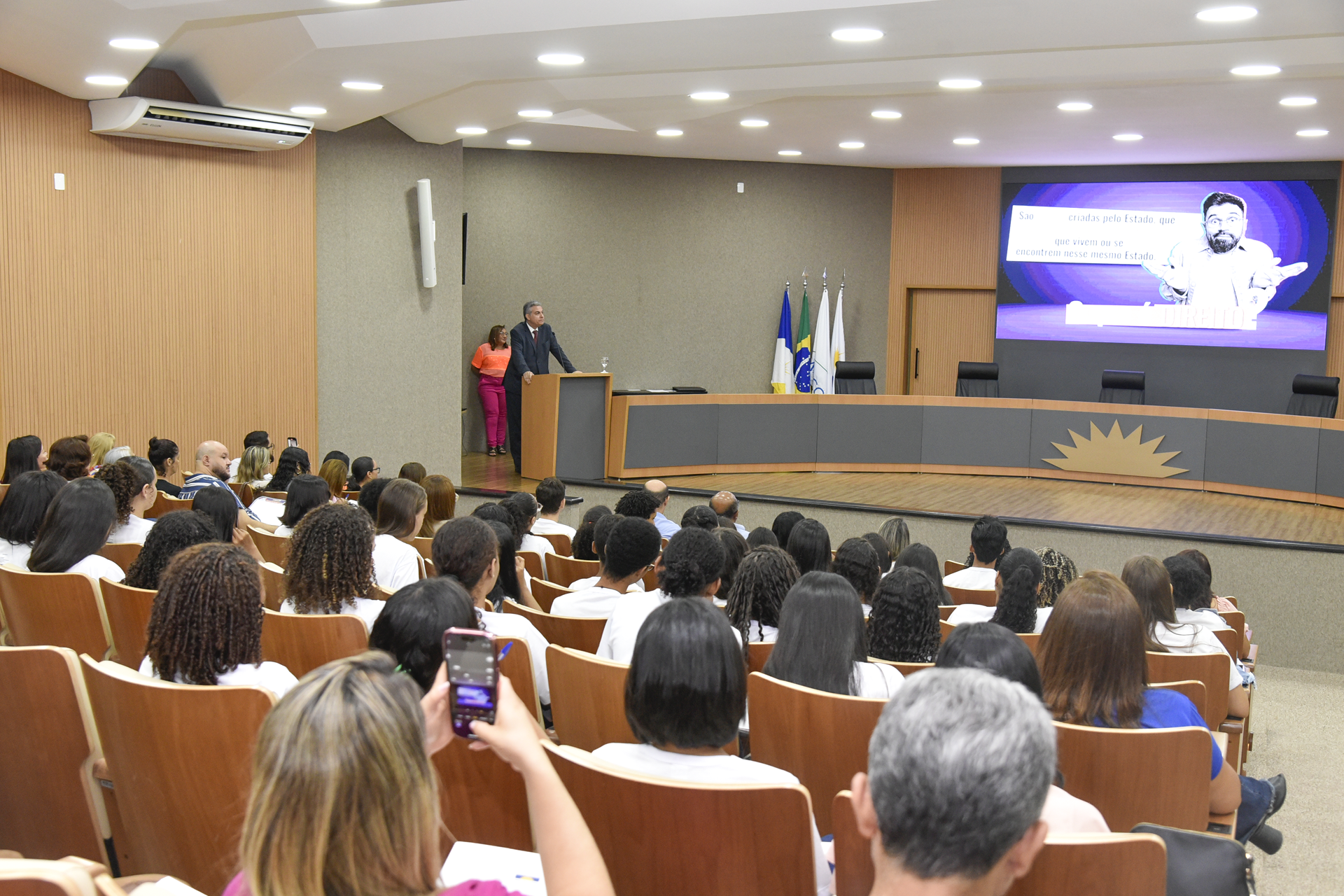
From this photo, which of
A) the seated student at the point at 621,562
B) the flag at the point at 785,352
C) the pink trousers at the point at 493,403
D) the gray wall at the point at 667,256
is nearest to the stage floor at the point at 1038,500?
the pink trousers at the point at 493,403

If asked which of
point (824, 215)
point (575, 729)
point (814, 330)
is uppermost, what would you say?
point (824, 215)

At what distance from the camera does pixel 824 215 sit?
12883 millimetres

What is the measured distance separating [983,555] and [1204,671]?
6.26ft

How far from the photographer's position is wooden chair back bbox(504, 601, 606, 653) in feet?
11.3


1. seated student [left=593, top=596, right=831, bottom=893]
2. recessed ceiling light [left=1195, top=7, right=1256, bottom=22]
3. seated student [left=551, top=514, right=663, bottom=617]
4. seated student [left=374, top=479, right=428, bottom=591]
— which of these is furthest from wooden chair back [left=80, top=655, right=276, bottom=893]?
recessed ceiling light [left=1195, top=7, right=1256, bottom=22]

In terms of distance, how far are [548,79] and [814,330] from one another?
5997 millimetres

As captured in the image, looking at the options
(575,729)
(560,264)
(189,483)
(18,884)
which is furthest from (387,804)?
(560,264)

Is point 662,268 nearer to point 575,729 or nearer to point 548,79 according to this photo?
point 548,79

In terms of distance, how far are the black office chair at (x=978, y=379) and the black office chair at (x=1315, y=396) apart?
2905 millimetres

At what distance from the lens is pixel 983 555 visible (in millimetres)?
5410

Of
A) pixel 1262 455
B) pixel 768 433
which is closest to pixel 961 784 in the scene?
pixel 768 433

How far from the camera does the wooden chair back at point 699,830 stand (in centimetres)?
168

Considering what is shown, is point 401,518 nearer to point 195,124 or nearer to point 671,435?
point 195,124

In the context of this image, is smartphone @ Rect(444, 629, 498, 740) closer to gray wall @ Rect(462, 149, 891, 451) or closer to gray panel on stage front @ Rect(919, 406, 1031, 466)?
gray panel on stage front @ Rect(919, 406, 1031, 466)
